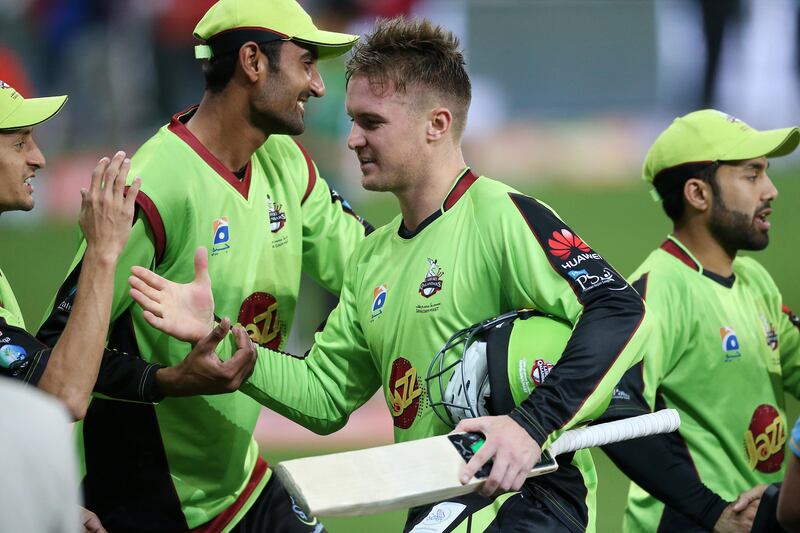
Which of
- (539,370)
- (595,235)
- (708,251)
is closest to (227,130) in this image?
(539,370)

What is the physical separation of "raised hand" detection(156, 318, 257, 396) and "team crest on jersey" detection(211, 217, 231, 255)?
53 cm

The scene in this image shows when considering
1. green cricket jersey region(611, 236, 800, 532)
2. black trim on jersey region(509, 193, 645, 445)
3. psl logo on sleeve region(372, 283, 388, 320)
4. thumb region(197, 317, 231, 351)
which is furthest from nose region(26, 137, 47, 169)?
green cricket jersey region(611, 236, 800, 532)

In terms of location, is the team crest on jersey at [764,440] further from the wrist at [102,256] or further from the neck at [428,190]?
the wrist at [102,256]

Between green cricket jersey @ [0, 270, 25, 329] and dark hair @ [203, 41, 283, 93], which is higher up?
dark hair @ [203, 41, 283, 93]

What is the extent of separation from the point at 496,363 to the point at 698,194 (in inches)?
80.3

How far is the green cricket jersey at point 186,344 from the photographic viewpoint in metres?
4.28

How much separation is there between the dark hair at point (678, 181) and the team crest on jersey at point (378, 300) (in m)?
1.82

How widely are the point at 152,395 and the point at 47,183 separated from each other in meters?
10.4

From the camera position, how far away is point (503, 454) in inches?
128

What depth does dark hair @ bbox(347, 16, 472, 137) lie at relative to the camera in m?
4.00

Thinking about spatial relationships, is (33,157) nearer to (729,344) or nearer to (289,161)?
(289,161)

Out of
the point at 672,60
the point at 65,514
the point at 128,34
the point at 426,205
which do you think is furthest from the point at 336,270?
the point at 672,60

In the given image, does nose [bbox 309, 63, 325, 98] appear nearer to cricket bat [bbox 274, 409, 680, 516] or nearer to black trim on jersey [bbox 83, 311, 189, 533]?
black trim on jersey [bbox 83, 311, 189, 533]

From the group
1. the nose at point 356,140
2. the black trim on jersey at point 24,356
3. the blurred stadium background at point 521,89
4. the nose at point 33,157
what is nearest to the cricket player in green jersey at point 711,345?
the nose at point 356,140
